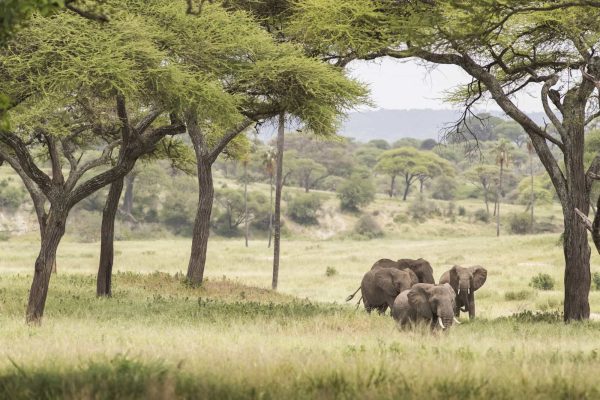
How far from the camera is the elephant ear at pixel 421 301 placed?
50.8 ft

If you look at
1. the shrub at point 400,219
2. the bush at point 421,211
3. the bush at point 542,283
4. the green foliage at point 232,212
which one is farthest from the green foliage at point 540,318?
the bush at point 421,211

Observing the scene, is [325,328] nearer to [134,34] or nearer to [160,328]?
[160,328]

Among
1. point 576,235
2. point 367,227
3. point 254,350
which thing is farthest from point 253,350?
point 367,227

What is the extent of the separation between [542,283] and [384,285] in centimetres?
1892

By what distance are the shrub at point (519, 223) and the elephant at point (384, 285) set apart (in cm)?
7907

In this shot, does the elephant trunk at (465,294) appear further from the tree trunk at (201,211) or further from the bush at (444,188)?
the bush at (444,188)

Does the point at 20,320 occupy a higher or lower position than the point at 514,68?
lower

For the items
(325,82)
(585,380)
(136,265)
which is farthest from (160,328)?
(136,265)

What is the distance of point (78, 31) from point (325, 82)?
5722 mm

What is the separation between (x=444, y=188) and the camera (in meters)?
127

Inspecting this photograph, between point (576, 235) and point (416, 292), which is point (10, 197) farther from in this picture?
point (416, 292)

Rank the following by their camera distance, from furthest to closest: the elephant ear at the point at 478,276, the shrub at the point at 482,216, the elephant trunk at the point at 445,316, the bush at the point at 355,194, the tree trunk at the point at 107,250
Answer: the bush at the point at 355,194
the shrub at the point at 482,216
the tree trunk at the point at 107,250
the elephant ear at the point at 478,276
the elephant trunk at the point at 445,316

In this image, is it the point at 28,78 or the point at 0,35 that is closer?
the point at 0,35

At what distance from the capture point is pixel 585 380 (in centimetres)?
746
